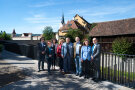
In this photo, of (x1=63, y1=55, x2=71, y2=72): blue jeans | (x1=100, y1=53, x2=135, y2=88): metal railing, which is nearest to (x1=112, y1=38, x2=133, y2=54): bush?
(x1=100, y1=53, x2=135, y2=88): metal railing

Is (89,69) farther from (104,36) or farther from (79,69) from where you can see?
(104,36)

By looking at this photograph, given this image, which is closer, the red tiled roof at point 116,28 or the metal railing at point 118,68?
the metal railing at point 118,68

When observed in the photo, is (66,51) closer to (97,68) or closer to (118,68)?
(97,68)

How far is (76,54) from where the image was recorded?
5.89 meters

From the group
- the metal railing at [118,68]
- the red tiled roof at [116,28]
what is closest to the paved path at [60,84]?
the metal railing at [118,68]

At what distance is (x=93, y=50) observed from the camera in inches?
205

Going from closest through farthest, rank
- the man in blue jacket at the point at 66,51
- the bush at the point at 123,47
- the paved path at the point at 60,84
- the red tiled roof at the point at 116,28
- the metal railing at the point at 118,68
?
the paved path at the point at 60,84, the metal railing at the point at 118,68, the man in blue jacket at the point at 66,51, the bush at the point at 123,47, the red tiled roof at the point at 116,28

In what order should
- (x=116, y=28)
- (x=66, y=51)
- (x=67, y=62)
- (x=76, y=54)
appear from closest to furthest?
(x=76, y=54)
(x=66, y=51)
(x=67, y=62)
(x=116, y=28)

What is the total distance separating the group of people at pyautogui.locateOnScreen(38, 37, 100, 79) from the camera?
5273mm

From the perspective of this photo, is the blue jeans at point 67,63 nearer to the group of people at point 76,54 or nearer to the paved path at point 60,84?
the group of people at point 76,54

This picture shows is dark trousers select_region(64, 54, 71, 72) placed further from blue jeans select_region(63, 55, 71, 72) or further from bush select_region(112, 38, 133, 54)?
bush select_region(112, 38, 133, 54)

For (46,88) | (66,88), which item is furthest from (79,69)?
(46,88)

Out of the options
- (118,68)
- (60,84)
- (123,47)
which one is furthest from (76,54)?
(123,47)

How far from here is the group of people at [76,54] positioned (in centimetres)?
527
